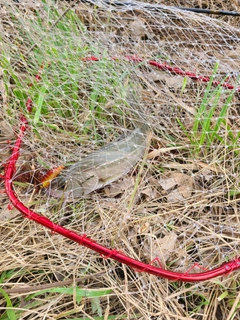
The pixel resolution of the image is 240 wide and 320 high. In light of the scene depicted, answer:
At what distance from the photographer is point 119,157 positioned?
148 centimetres

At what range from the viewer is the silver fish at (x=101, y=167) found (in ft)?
4.69

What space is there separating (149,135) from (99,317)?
685 mm

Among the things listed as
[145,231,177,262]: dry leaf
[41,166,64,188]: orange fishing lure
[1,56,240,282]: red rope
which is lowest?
[145,231,177,262]: dry leaf

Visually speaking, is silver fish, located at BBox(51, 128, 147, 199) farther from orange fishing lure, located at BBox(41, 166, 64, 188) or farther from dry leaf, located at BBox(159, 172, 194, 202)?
dry leaf, located at BBox(159, 172, 194, 202)

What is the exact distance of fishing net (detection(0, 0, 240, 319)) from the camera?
1.25m

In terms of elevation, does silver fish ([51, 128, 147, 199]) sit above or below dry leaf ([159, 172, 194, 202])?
above

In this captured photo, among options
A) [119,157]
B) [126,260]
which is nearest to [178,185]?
[119,157]

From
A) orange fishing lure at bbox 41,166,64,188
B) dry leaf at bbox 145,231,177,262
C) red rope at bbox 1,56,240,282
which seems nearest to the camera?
red rope at bbox 1,56,240,282

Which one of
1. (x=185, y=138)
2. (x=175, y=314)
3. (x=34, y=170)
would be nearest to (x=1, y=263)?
(x=34, y=170)

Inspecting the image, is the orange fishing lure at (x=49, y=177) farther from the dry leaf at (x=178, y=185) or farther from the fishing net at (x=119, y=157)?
the dry leaf at (x=178, y=185)

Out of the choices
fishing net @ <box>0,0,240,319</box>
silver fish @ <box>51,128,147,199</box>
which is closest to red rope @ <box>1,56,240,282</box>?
fishing net @ <box>0,0,240,319</box>

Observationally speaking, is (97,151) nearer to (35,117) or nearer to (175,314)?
(35,117)

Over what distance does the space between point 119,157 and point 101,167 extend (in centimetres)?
8

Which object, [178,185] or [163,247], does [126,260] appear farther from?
[178,185]
